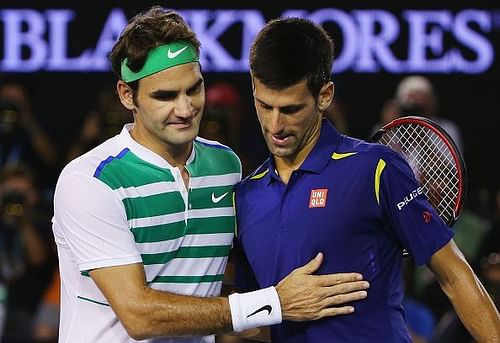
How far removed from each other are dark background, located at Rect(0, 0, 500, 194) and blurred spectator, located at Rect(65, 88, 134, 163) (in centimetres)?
15

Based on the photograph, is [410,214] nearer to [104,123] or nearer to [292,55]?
[292,55]

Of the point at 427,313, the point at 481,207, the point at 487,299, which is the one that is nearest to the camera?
the point at 487,299

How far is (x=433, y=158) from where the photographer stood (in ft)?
15.8

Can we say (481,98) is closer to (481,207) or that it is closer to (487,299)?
(481,207)

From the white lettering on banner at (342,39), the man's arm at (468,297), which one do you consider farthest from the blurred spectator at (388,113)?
the man's arm at (468,297)

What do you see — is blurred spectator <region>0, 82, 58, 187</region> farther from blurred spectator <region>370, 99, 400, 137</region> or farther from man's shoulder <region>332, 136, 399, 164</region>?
man's shoulder <region>332, 136, 399, 164</region>

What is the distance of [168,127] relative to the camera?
452 centimetres

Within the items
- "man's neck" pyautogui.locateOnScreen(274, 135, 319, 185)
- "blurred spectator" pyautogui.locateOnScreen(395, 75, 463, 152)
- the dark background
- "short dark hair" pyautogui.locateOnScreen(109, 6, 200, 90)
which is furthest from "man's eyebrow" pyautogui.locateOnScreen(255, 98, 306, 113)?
the dark background

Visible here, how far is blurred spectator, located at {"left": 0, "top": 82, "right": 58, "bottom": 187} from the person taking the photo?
27.2ft

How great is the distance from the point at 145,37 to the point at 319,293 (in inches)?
41.0

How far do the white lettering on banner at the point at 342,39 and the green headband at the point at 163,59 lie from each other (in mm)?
3593

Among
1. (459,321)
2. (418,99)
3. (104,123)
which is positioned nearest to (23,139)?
(104,123)

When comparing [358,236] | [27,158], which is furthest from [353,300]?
[27,158]

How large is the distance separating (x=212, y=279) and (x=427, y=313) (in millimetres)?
2892
